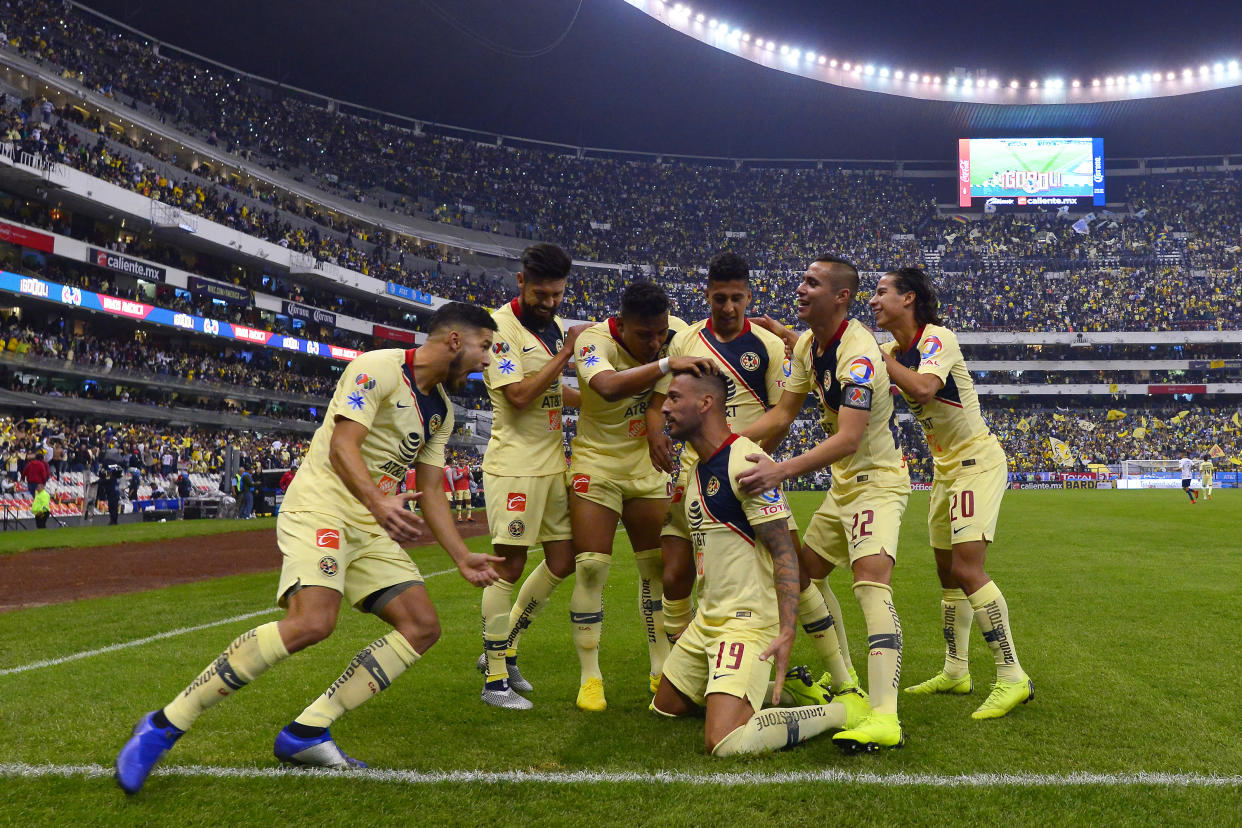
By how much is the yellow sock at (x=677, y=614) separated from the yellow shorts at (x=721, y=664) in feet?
2.32

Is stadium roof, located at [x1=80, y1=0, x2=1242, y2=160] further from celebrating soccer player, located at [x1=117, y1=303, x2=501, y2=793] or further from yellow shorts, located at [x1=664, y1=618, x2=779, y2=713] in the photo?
yellow shorts, located at [x1=664, y1=618, x2=779, y2=713]

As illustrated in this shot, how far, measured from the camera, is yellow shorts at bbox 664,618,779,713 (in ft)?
13.6

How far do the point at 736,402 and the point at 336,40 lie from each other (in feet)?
160

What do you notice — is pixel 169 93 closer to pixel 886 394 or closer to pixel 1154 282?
pixel 886 394

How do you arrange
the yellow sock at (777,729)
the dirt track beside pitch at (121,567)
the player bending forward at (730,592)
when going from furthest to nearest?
the dirt track beside pitch at (121,567), the player bending forward at (730,592), the yellow sock at (777,729)

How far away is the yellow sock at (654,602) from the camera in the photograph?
558 centimetres

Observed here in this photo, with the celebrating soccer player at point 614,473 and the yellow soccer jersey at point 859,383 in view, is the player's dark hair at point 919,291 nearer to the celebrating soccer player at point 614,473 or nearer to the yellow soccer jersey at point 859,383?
the yellow soccer jersey at point 859,383

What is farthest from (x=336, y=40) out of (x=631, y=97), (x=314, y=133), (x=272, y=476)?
(x=272, y=476)

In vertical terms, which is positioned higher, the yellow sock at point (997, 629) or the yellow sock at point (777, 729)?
the yellow sock at point (997, 629)

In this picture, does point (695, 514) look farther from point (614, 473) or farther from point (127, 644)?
point (127, 644)

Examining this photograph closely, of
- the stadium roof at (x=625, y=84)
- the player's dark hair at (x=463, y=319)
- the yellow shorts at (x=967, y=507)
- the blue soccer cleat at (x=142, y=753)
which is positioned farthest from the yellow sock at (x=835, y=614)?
the stadium roof at (x=625, y=84)

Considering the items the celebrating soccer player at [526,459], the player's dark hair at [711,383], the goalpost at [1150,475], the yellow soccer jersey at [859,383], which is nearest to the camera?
the player's dark hair at [711,383]

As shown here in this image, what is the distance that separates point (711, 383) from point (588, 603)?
5.91 feet

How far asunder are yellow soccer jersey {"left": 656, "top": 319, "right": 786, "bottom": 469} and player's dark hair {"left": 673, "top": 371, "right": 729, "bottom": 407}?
2.97 feet
